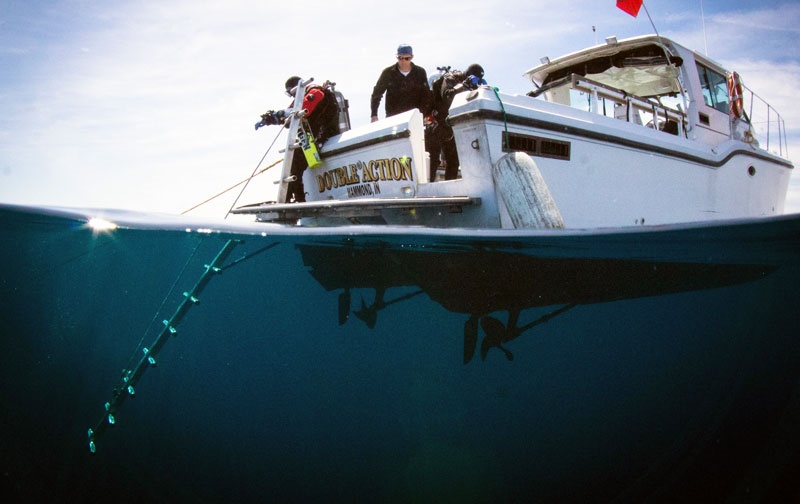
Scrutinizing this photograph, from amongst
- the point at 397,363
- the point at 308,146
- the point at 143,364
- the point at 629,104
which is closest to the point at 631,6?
the point at 629,104

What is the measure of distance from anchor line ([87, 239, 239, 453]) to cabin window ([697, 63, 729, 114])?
317 inches

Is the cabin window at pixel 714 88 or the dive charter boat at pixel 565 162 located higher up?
the cabin window at pixel 714 88

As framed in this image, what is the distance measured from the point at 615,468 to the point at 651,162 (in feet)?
12.3

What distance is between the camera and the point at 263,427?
544cm

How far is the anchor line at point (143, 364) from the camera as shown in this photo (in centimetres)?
478

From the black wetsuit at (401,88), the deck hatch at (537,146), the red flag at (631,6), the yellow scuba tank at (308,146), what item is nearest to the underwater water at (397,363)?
the deck hatch at (537,146)

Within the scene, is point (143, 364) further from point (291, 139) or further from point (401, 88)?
point (401, 88)

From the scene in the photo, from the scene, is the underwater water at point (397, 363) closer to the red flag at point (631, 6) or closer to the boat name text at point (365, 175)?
the boat name text at point (365, 175)

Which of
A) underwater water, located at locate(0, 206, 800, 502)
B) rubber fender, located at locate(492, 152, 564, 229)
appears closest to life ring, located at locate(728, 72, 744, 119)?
underwater water, located at locate(0, 206, 800, 502)

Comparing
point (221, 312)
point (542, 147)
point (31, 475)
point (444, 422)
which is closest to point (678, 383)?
point (444, 422)

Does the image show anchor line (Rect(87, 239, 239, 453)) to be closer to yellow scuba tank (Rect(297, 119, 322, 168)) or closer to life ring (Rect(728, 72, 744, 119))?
yellow scuba tank (Rect(297, 119, 322, 168))

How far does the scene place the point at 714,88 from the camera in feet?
24.8

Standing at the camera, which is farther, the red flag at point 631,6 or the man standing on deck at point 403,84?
the red flag at point 631,6

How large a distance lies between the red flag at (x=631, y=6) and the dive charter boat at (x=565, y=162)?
2.54 ft
